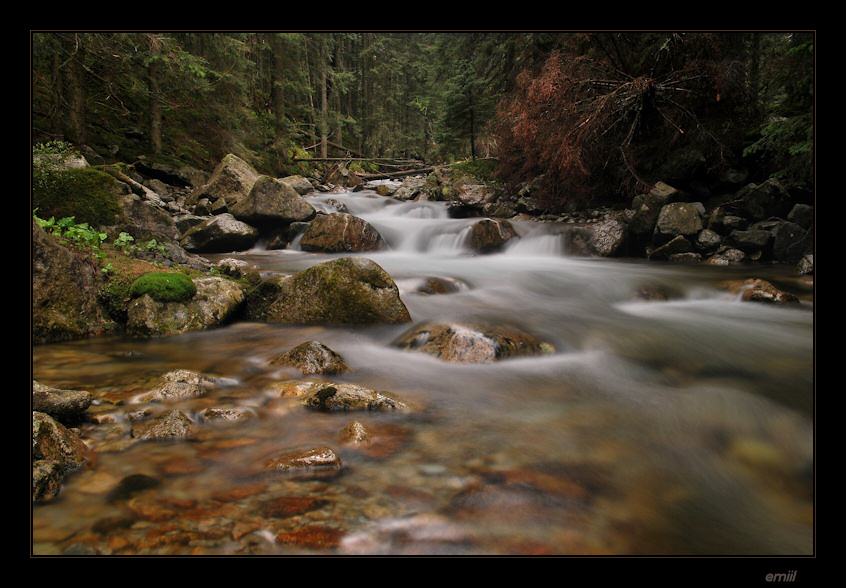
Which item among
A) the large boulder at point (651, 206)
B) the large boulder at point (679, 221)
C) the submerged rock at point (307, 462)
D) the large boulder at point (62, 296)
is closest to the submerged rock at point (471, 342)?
the submerged rock at point (307, 462)

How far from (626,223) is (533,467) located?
1052cm

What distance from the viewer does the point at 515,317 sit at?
6336 mm

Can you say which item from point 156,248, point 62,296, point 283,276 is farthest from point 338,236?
point 62,296

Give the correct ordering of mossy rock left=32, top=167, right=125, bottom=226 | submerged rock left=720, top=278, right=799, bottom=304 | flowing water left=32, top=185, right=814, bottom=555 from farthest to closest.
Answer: mossy rock left=32, top=167, right=125, bottom=226
submerged rock left=720, top=278, right=799, bottom=304
flowing water left=32, top=185, right=814, bottom=555

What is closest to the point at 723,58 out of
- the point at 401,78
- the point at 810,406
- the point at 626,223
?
the point at 626,223

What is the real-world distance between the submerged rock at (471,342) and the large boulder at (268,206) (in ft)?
27.6

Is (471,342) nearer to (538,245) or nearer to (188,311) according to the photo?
(188,311)

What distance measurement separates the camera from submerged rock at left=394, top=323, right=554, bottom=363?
15.5ft

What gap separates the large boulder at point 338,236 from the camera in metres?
11.5

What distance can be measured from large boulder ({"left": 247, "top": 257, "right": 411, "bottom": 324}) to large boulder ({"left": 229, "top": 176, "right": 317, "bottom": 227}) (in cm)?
673

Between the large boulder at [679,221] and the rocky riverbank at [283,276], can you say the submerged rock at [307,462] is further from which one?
the large boulder at [679,221]

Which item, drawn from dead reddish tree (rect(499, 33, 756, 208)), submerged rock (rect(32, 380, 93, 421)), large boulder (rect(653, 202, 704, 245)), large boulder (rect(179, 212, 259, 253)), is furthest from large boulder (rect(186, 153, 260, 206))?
large boulder (rect(653, 202, 704, 245))

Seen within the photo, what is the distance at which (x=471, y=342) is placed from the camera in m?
4.84

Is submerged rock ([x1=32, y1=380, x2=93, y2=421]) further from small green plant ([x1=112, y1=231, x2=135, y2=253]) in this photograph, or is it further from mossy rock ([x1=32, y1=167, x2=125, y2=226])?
mossy rock ([x1=32, y1=167, x2=125, y2=226])
